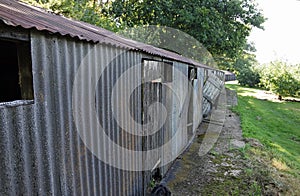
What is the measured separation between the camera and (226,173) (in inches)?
224

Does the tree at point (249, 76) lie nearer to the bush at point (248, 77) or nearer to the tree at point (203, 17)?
the bush at point (248, 77)

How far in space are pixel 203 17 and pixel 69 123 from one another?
1398cm

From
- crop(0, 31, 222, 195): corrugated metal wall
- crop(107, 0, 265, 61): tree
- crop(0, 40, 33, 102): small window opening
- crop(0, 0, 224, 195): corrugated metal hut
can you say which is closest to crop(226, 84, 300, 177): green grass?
crop(0, 0, 224, 195): corrugated metal hut

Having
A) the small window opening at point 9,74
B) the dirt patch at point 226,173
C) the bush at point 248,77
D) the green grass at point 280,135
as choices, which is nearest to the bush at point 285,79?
the green grass at point 280,135

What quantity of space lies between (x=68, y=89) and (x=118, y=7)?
47.5 feet

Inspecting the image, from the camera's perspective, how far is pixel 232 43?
16.2m

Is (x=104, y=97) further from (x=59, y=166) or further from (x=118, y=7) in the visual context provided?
(x=118, y=7)

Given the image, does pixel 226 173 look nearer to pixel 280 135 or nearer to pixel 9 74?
pixel 9 74

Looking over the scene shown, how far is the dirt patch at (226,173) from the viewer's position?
193 inches

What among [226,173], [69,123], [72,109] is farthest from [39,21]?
[226,173]

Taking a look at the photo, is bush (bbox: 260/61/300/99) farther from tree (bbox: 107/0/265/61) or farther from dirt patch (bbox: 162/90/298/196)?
dirt patch (bbox: 162/90/298/196)

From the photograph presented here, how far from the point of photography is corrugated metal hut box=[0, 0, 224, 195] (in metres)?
1.72

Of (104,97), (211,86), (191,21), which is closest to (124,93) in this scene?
(104,97)

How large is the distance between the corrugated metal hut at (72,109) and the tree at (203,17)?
10951mm
